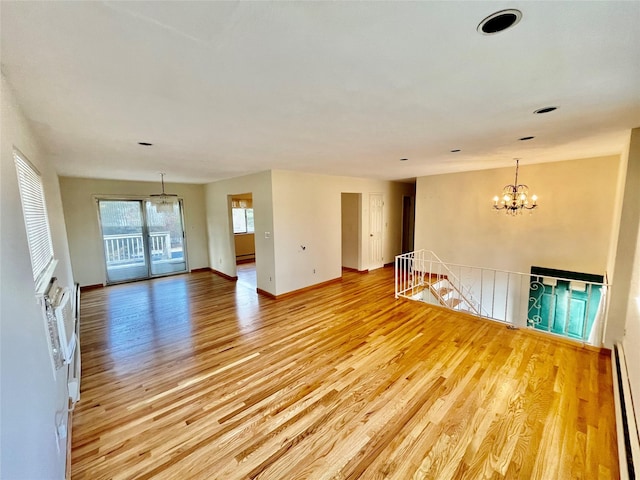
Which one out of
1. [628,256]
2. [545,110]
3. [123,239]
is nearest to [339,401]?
[545,110]

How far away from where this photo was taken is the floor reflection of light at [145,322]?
10.5ft

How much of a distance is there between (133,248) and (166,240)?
0.74m

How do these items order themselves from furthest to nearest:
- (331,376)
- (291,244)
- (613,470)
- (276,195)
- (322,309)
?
(291,244) < (276,195) < (322,309) < (331,376) < (613,470)

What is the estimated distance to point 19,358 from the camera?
1057 millimetres

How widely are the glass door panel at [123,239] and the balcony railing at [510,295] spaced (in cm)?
623

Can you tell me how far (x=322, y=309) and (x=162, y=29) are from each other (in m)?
4.00

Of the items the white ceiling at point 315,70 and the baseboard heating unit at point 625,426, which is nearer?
the white ceiling at point 315,70

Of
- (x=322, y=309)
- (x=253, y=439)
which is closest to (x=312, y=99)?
(x=253, y=439)

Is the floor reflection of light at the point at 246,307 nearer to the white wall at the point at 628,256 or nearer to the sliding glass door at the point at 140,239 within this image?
the sliding glass door at the point at 140,239

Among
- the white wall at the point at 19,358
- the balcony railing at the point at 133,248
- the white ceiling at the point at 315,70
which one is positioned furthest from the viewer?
the balcony railing at the point at 133,248

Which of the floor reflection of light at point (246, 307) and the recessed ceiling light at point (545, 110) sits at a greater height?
the recessed ceiling light at point (545, 110)

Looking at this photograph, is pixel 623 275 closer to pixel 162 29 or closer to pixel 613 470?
pixel 613 470

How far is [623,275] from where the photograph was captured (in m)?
2.77

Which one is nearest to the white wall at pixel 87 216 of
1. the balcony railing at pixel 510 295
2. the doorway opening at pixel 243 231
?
the doorway opening at pixel 243 231
